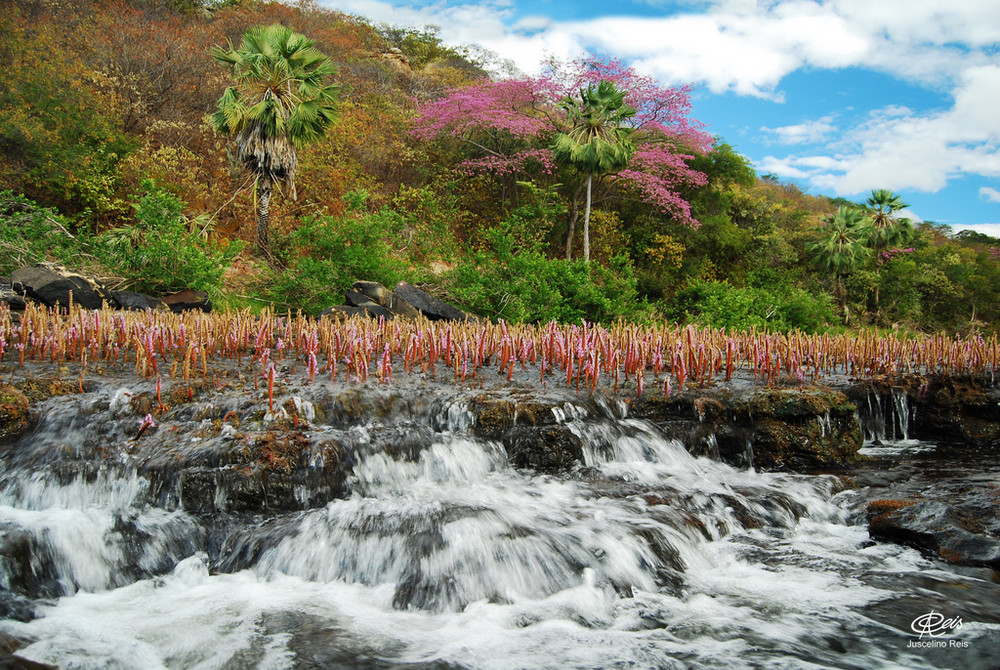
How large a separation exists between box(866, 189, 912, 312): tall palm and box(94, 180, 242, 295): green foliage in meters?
33.4

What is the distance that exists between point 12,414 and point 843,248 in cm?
3394

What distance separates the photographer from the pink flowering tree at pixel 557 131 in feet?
76.7

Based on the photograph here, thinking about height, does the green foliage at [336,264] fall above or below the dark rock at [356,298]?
above

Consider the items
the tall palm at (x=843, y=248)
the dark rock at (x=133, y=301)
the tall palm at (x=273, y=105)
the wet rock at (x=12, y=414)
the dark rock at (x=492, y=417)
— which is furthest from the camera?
the tall palm at (x=843, y=248)

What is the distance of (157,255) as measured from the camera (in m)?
13.1

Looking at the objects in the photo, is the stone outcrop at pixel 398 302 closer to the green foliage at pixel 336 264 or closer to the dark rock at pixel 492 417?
the green foliage at pixel 336 264

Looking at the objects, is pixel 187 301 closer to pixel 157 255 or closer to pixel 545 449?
pixel 157 255

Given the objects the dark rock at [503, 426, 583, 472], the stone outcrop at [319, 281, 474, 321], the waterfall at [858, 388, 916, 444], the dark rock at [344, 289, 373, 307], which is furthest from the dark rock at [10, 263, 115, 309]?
A: the waterfall at [858, 388, 916, 444]

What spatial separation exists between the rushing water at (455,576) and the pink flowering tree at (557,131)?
1816 centimetres

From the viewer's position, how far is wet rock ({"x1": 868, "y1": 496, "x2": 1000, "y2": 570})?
15.8 feet

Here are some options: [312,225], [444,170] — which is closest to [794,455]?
[312,225]

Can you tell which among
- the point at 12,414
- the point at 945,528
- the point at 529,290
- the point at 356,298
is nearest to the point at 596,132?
the point at 529,290

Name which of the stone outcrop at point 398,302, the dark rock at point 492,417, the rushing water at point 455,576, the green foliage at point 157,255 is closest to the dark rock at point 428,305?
the stone outcrop at point 398,302

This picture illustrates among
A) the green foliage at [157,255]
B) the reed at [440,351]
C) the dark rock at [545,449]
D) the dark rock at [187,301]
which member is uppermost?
the green foliage at [157,255]
